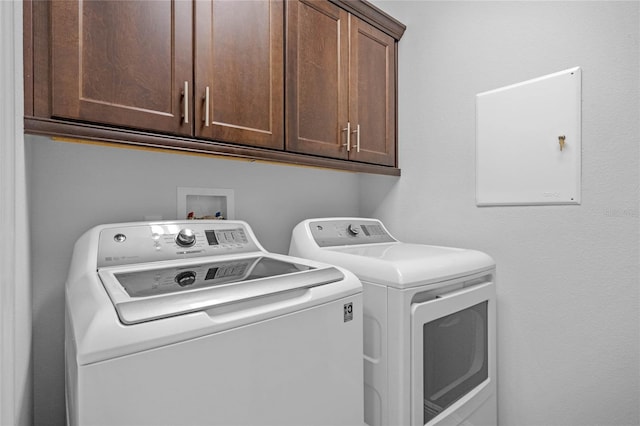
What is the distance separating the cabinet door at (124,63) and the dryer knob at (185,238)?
0.36 metres

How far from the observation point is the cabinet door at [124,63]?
0.89m

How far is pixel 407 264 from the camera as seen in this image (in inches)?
44.6

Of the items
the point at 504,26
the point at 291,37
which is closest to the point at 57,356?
the point at 291,37

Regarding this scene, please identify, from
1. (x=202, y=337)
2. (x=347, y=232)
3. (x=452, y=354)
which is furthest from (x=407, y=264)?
(x=202, y=337)

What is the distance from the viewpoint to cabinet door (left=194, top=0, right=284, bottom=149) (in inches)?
44.8

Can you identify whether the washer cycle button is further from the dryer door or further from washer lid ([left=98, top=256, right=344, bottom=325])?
the dryer door

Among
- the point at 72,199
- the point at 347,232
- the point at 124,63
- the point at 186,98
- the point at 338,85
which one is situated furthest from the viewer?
the point at 347,232

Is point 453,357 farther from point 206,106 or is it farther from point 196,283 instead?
point 206,106

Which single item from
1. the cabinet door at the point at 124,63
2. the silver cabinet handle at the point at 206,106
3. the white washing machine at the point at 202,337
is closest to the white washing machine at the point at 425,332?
the white washing machine at the point at 202,337

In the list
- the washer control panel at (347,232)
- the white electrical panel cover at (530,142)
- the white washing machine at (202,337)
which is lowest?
the white washing machine at (202,337)

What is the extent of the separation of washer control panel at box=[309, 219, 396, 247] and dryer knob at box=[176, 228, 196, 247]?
0.57 metres

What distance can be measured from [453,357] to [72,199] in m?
1.57

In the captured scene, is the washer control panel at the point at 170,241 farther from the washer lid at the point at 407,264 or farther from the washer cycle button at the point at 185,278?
the washer lid at the point at 407,264

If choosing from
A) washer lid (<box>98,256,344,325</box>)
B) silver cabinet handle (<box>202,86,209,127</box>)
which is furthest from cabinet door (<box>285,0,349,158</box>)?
washer lid (<box>98,256,344,325</box>)
